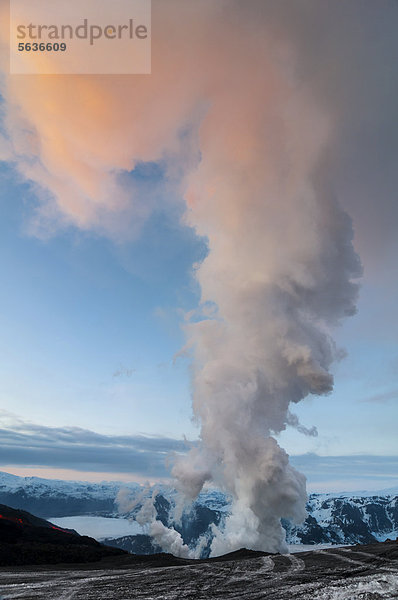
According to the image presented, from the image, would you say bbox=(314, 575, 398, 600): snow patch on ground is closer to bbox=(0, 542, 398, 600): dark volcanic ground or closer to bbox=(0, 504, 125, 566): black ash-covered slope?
bbox=(0, 542, 398, 600): dark volcanic ground

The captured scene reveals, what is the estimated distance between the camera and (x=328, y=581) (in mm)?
31031

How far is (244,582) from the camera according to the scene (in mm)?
34062

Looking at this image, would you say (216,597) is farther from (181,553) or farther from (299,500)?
(181,553)

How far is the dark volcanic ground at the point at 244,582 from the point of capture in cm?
2773

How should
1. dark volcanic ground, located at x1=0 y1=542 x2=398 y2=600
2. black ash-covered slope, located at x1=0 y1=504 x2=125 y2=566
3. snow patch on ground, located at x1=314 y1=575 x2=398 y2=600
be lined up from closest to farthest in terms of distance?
snow patch on ground, located at x1=314 y1=575 x2=398 y2=600 → dark volcanic ground, located at x1=0 y1=542 x2=398 y2=600 → black ash-covered slope, located at x1=0 y1=504 x2=125 y2=566

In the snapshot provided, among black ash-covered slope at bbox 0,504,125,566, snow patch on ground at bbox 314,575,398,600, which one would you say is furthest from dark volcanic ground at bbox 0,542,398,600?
black ash-covered slope at bbox 0,504,125,566

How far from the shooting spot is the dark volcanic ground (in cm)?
2773

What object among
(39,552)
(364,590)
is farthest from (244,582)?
(39,552)

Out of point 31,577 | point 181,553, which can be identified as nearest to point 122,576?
point 31,577

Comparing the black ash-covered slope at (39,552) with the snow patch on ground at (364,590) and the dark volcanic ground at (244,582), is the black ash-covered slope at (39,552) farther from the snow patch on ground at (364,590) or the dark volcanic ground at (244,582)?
the snow patch on ground at (364,590)

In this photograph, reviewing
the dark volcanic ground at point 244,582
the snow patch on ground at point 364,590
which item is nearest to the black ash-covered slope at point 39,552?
the dark volcanic ground at point 244,582

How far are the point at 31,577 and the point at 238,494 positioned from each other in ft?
246

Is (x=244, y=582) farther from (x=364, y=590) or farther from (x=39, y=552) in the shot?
(x=39, y=552)

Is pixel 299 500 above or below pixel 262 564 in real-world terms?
below
